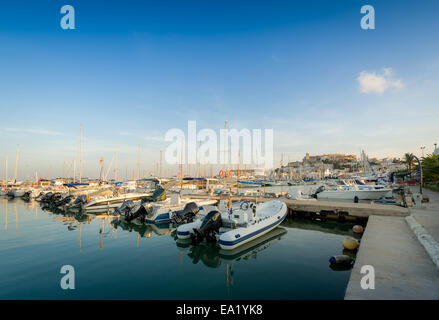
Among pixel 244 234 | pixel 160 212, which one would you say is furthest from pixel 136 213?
pixel 244 234

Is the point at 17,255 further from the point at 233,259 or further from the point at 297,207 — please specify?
the point at 297,207

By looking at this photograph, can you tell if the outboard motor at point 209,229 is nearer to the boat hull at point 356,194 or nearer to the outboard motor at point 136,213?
the outboard motor at point 136,213

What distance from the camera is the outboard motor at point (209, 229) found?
459 inches

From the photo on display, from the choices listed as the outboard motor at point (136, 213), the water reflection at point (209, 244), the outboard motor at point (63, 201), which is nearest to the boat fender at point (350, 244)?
the water reflection at point (209, 244)

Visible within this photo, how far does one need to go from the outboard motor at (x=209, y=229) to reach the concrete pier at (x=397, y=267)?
278 inches

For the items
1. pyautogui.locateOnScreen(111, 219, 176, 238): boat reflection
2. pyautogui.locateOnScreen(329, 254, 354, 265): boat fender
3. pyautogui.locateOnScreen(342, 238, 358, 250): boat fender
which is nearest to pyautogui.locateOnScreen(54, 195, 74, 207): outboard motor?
pyautogui.locateOnScreen(111, 219, 176, 238): boat reflection

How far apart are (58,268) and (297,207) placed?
732 inches

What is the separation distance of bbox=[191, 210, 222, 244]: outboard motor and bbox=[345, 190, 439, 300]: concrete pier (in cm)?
706

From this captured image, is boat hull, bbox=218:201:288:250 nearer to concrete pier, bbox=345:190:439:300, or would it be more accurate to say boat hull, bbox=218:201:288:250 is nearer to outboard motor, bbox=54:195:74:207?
concrete pier, bbox=345:190:439:300

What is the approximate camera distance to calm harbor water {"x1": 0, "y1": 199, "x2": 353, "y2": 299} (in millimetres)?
6828

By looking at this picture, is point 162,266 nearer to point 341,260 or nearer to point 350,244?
point 341,260

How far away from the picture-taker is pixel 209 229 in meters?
11.8

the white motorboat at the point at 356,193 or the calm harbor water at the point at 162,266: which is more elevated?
the white motorboat at the point at 356,193
